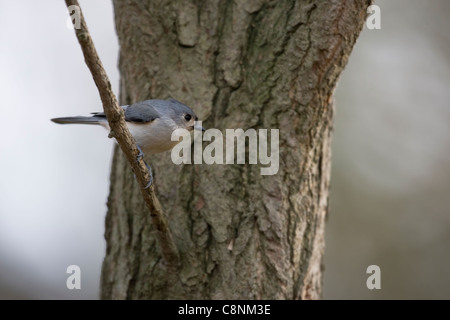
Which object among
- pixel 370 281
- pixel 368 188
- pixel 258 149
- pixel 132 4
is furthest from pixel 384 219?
pixel 132 4

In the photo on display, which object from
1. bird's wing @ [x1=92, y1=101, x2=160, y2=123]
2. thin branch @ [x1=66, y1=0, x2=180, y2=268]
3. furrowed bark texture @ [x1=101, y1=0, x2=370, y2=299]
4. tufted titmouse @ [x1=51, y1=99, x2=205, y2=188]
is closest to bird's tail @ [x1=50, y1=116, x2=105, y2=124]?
tufted titmouse @ [x1=51, y1=99, x2=205, y2=188]

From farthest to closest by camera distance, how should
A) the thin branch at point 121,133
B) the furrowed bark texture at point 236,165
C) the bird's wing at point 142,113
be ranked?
the bird's wing at point 142,113 < the furrowed bark texture at point 236,165 < the thin branch at point 121,133

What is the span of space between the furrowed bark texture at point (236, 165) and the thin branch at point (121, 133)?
6.4 inches

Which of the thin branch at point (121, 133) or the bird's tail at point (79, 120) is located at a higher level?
the bird's tail at point (79, 120)

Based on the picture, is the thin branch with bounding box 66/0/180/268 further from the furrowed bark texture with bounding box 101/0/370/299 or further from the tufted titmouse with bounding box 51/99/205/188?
the tufted titmouse with bounding box 51/99/205/188

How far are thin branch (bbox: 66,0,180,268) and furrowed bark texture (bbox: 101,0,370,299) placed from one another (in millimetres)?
163

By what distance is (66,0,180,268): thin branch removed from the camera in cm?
206

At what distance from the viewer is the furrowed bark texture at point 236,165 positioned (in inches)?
120

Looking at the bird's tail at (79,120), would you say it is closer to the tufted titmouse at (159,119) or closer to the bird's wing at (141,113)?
the tufted titmouse at (159,119)

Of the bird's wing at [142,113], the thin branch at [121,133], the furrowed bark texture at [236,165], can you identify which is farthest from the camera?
the bird's wing at [142,113]

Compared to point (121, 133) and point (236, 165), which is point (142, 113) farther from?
point (121, 133)

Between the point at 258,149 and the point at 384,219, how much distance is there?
378cm

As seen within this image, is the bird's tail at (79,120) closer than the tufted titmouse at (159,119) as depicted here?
No

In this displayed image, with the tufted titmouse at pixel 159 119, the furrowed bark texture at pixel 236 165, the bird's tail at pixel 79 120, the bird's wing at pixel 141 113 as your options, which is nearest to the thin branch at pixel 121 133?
the furrowed bark texture at pixel 236 165
